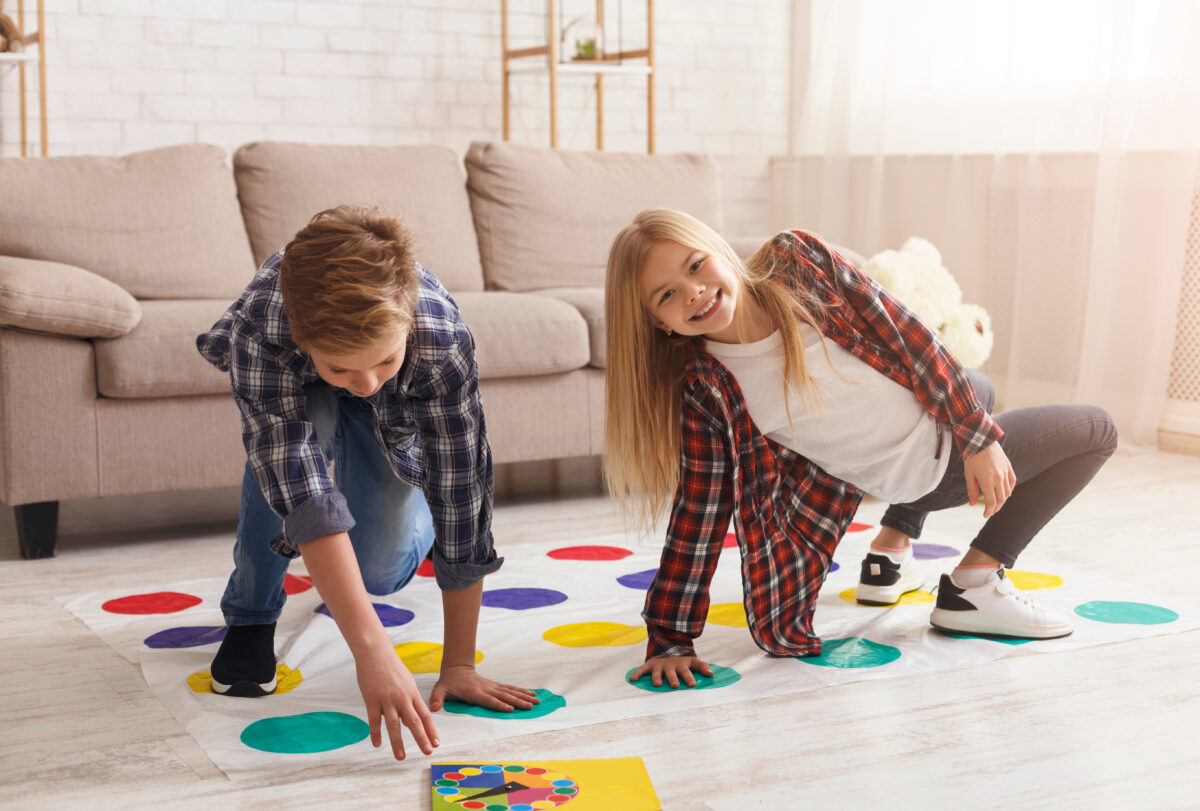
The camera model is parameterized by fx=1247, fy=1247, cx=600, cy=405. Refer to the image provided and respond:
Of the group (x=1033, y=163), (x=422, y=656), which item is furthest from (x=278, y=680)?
(x=1033, y=163)

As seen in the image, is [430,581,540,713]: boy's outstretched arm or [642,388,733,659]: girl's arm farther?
[642,388,733,659]: girl's arm

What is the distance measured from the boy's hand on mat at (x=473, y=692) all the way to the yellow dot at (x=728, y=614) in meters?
0.46

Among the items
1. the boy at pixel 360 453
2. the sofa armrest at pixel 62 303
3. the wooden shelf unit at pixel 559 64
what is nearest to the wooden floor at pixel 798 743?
the boy at pixel 360 453

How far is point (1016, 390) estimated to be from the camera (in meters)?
3.71

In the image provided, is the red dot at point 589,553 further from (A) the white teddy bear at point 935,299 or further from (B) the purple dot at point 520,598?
(A) the white teddy bear at point 935,299

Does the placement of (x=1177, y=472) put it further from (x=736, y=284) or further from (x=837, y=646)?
(x=736, y=284)

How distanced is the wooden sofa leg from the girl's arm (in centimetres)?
127

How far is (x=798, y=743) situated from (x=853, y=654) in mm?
335

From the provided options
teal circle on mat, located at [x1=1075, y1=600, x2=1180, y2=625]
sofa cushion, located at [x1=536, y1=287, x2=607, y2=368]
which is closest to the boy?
teal circle on mat, located at [x1=1075, y1=600, x2=1180, y2=625]

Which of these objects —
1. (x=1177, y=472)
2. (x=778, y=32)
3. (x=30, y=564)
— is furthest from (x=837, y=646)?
(x=778, y=32)

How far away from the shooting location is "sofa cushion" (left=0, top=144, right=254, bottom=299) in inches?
106

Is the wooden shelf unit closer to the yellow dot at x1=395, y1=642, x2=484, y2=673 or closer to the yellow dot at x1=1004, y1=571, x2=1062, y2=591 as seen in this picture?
the yellow dot at x1=1004, y1=571, x2=1062, y2=591

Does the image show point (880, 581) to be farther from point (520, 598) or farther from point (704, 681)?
point (520, 598)

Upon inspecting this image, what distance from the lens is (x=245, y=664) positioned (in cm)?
158
